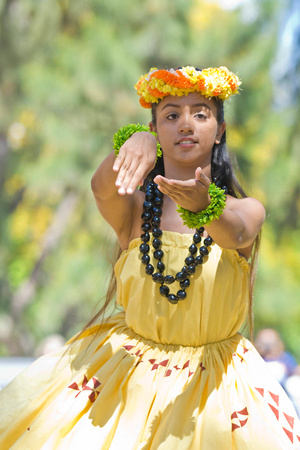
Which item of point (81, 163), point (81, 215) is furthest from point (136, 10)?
point (81, 215)

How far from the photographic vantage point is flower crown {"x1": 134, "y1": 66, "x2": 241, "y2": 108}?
6.40ft

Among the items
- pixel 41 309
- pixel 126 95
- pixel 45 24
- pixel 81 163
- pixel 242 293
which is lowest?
pixel 41 309

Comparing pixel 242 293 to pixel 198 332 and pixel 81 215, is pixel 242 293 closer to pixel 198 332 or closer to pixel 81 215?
pixel 198 332

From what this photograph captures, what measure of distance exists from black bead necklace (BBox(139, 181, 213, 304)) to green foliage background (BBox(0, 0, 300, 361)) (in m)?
5.99

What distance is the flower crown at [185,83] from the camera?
195 centimetres

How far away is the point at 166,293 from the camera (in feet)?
6.06

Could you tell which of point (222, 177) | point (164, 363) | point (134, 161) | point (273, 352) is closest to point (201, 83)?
point (222, 177)

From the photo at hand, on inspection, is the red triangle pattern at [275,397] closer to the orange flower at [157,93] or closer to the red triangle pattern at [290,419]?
the red triangle pattern at [290,419]

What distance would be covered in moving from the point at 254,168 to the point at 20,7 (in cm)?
430

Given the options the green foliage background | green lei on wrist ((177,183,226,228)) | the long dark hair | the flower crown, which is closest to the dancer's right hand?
green lei on wrist ((177,183,226,228))

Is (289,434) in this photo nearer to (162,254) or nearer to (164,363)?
(164,363)

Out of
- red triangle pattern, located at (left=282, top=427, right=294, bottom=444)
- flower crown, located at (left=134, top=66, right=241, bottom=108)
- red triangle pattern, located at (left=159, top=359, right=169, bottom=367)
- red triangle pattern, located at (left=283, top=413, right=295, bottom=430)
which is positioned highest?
flower crown, located at (left=134, top=66, right=241, bottom=108)

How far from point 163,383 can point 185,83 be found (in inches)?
38.9

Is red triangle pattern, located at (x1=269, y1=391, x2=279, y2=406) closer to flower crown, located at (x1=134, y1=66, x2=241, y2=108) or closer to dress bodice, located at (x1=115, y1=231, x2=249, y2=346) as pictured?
dress bodice, located at (x1=115, y1=231, x2=249, y2=346)
